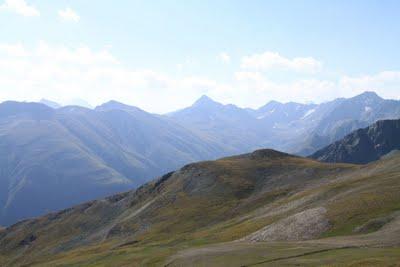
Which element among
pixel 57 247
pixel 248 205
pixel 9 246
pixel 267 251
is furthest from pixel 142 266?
pixel 9 246

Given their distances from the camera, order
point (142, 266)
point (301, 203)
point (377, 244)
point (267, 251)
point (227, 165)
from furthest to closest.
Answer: point (227, 165) < point (301, 203) < point (142, 266) < point (267, 251) < point (377, 244)

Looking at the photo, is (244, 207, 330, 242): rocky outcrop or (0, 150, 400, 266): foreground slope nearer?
(0, 150, 400, 266): foreground slope

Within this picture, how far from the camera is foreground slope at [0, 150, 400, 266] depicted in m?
56.2

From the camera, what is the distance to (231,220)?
101625mm

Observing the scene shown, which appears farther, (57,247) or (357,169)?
(57,247)

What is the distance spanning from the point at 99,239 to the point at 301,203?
2508 inches

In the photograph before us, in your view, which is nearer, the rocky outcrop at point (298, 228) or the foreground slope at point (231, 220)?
the foreground slope at point (231, 220)

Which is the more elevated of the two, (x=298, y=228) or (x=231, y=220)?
(x=298, y=228)

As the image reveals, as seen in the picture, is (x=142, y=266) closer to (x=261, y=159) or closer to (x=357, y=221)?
(x=357, y=221)

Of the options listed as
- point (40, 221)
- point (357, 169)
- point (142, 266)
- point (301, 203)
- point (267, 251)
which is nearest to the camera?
point (267, 251)

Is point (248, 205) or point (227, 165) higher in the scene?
point (227, 165)

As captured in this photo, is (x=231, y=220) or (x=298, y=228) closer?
(x=298, y=228)

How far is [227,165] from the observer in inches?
6216

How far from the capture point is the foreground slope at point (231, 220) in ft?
184
